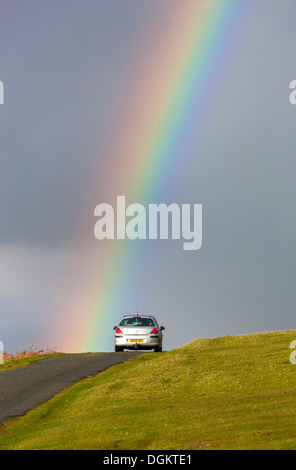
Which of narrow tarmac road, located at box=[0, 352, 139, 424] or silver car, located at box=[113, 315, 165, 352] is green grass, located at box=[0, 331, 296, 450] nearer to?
narrow tarmac road, located at box=[0, 352, 139, 424]

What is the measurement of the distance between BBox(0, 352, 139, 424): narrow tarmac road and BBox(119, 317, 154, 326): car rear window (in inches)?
82.5

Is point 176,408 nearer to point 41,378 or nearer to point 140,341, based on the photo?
point 41,378

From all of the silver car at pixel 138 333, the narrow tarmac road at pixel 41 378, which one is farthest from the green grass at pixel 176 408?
the silver car at pixel 138 333

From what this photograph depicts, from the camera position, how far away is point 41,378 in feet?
97.7

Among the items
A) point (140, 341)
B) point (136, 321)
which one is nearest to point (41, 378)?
point (140, 341)

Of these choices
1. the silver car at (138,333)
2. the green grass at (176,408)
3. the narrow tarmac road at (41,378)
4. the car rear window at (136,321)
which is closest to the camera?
the green grass at (176,408)

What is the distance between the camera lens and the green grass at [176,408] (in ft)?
45.3

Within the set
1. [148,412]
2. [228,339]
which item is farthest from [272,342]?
[148,412]

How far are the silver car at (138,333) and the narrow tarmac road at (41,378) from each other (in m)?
1.33

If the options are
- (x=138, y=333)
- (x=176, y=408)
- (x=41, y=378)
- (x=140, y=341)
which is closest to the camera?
(x=176, y=408)

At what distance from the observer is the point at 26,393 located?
25.3 meters

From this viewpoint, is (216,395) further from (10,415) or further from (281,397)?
(10,415)

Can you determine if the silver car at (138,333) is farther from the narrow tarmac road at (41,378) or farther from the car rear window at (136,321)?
the narrow tarmac road at (41,378)

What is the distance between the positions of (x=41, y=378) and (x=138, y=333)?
11423 mm
